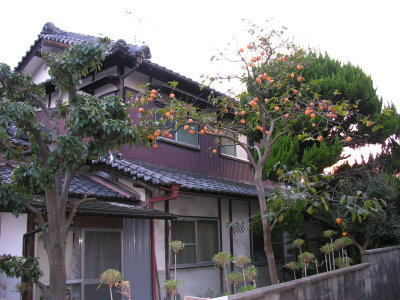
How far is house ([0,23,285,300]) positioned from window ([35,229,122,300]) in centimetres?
2

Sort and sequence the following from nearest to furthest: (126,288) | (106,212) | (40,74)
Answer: (126,288), (106,212), (40,74)

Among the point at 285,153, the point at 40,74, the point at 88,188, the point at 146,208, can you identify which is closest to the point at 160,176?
the point at 146,208

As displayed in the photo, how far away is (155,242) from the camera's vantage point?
911 centimetres

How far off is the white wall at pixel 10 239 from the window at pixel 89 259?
43cm

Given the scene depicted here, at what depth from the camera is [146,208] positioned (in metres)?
8.75

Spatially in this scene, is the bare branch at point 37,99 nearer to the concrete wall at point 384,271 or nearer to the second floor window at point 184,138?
the second floor window at point 184,138

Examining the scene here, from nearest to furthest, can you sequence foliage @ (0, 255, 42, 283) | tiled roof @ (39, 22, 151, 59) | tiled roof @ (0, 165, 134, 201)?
foliage @ (0, 255, 42, 283)
tiled roof @ (0, 165, 134, 201)
tiled roof @ (39, 22, 151, 59)

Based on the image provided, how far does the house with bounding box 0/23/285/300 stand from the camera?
7.71 m

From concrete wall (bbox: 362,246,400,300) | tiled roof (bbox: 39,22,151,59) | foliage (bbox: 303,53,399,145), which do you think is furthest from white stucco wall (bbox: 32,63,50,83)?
concrete wall (bbox: 362,246,400,300)

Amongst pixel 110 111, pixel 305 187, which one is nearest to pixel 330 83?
pixel 305 187

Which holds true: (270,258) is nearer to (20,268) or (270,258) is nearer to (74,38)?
(20,268)

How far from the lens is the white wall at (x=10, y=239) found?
7.16 meters

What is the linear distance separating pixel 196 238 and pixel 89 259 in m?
3.46

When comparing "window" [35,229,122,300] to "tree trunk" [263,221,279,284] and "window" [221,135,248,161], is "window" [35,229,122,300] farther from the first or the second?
"window" [221,135,248,161]
